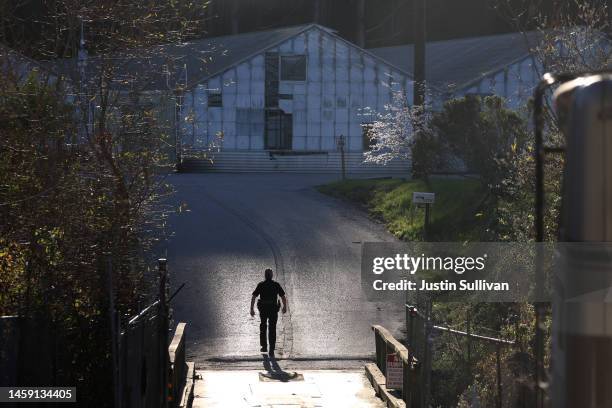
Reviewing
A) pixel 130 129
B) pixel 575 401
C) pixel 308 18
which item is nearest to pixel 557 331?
pixel 575 401

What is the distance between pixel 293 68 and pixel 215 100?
149 inches

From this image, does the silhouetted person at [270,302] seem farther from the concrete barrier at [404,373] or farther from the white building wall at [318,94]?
the white building wall at [318,94]

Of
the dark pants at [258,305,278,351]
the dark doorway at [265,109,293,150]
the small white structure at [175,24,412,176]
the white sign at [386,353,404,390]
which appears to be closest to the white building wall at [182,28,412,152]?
the small white structure at [175,24,412,176]

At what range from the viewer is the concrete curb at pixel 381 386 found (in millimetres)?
15317

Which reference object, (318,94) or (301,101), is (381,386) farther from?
(301,101)

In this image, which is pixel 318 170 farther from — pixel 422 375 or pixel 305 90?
pixel 422 375

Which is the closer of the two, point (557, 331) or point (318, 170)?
point (557, 331)

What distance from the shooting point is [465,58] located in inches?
1978

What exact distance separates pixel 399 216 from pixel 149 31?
54.7 feet

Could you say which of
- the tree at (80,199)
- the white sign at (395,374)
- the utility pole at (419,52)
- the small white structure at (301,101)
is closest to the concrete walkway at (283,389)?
the white sign at (395,374)

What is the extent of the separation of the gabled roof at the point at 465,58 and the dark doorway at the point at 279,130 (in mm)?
6564

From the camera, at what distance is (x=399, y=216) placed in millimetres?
31328

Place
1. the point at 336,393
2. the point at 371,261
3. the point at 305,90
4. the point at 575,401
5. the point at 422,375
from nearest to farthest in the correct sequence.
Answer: the point at 575,401 < the point at 422,375 < the point at 336,393 < the point at 371,261 < the point at 305,90

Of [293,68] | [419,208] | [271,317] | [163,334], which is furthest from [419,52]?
[163,334]
